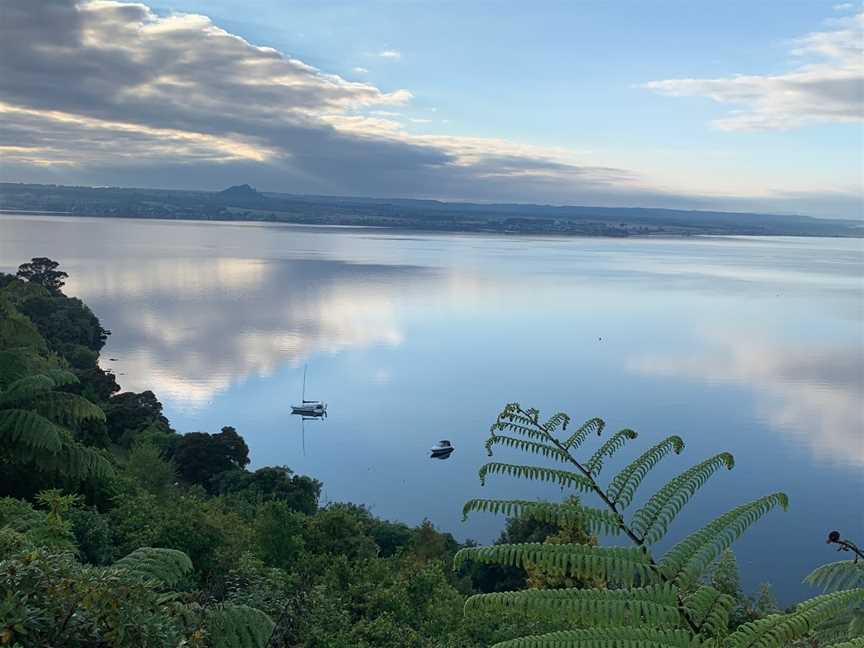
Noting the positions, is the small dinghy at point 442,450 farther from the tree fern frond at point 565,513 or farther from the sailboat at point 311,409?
the tree fern frond at point 565,513

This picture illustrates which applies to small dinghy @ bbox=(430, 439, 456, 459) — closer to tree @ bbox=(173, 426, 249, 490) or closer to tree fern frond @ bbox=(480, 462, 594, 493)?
tree @ bbox=(173, 426, 249, 490)

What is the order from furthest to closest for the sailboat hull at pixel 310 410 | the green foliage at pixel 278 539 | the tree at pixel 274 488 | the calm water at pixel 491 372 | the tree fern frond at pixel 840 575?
the sailboat hull at pixel 310 410, the calm water at pixel 491 372, the tree at pixel 274 488, the green foliage at pixel 278 539, the tree fern frond at pixel 840 575

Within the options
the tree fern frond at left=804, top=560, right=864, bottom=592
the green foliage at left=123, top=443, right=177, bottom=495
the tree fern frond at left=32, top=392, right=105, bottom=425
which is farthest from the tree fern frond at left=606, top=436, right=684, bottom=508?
the green foliage at left=123, top=443, right=177, bottom=495

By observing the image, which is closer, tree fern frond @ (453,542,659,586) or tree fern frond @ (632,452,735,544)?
tree fern frond @ (453,542,659,586)

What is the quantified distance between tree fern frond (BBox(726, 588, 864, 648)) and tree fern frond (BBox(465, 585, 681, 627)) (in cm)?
24

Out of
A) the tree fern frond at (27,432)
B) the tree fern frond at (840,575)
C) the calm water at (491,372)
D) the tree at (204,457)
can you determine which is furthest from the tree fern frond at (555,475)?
the tree at (204,457)

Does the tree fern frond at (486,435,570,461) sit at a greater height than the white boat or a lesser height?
greater

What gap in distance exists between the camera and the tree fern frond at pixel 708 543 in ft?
10.3

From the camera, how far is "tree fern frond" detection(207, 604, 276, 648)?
17.6 feet

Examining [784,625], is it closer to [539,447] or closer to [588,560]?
[588,560]

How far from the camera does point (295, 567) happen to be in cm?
1285

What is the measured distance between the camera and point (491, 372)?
5069 centimetres

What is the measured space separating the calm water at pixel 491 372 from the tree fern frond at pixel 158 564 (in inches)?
889

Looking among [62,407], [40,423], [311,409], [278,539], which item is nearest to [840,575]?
[40,423]
